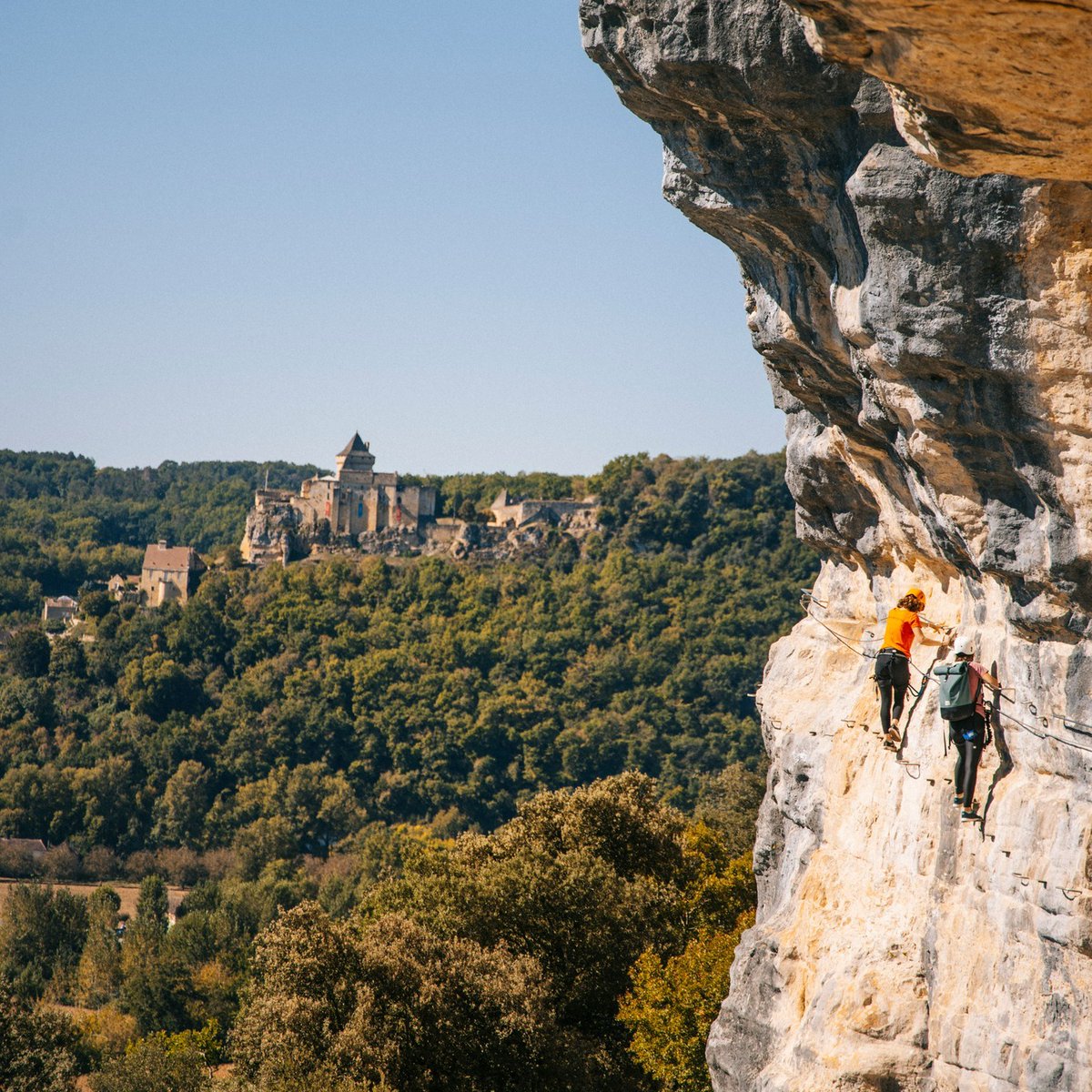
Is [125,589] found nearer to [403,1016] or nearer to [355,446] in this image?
[355,446]

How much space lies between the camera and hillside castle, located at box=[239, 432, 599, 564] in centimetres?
9006

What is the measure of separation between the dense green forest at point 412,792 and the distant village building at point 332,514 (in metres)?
2.83

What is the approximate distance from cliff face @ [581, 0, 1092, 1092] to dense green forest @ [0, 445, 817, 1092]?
7041mm

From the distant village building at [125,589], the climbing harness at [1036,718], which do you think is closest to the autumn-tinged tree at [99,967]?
the distant village building at [125,589]

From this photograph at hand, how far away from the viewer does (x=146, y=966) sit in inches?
1831

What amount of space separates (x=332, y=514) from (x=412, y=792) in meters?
22.8

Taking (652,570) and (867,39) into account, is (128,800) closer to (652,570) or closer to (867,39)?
(652,570)

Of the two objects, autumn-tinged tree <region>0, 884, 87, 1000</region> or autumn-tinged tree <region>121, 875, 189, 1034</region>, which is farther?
autumn-tinged tree <region>0, 884, 87, 1000</region>

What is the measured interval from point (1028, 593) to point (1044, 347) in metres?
1.58

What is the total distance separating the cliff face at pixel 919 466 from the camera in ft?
25.0

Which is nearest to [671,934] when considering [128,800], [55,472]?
[128,800]

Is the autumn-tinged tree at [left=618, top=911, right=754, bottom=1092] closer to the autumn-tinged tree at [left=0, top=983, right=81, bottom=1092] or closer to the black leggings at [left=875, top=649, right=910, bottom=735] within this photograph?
the black leggings at [left=875, top=649, right=910, bottom=735]

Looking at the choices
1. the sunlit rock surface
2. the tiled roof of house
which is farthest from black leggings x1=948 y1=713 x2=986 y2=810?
the tiled roof of house

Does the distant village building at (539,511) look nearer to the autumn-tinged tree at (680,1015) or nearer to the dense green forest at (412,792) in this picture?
the dense green forest at (412,792)
